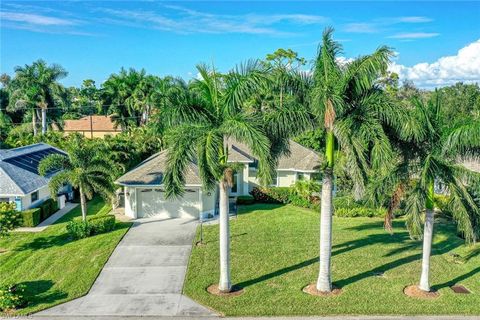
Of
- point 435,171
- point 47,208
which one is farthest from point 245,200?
point 435,171

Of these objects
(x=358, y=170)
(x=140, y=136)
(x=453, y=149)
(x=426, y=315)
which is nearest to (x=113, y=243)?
(x=358, y=170)

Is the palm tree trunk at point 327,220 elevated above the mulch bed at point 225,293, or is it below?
above

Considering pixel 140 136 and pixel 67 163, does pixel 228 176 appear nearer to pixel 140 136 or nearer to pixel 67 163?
pixel 67 163

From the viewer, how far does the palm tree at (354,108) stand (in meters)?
12.6

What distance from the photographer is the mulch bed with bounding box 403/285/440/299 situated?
1400cm

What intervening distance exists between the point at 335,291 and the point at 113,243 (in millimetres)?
10429

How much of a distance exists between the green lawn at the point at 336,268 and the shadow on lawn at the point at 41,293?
4437mm

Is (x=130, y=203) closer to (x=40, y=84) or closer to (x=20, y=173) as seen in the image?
(x=20, y=173)

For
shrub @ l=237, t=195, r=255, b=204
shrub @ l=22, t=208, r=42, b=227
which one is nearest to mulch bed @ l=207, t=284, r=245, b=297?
shrub @ l=22, t=208, r=42, b=227

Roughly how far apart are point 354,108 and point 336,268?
6712mm

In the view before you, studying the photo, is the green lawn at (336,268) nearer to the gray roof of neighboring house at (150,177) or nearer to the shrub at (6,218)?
the gray roof of neighboring house at (150,177)

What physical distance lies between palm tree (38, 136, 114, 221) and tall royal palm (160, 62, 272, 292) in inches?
330

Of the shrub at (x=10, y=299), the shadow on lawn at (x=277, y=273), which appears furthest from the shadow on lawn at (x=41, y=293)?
the shadow on lawn at (x=277, y=273)

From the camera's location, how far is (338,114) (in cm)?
1289
